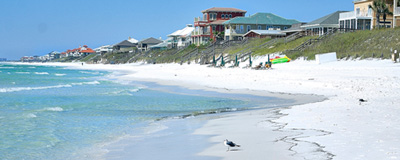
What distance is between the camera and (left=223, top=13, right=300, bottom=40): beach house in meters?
79.4

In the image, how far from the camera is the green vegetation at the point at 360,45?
3528 centimetres

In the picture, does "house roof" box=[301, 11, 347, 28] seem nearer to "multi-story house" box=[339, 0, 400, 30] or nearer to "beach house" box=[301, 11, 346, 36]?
"beach house" box=[301, 11, 346, 36]

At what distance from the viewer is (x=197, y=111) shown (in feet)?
56.0

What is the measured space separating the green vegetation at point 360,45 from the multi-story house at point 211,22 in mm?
40053

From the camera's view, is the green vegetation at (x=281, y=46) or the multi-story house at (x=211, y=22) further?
the multi-story house at (x=211, y=22)

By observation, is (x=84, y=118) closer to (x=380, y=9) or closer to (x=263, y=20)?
(x=380, y=9)

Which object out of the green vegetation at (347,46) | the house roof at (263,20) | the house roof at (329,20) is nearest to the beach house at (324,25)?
the house roof at (329,20)

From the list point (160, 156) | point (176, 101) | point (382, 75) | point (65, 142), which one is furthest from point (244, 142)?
point (382, 75)

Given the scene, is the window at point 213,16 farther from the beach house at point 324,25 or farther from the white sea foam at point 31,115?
the white sea foam at point 31,115

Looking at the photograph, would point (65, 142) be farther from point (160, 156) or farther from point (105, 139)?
point (160, 156)

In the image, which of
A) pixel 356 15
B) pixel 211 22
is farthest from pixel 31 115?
pixel 211 22

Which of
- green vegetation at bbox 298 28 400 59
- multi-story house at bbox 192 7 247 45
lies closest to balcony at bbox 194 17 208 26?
multi-story house at bbox 192 7 247 45

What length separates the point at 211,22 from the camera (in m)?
86.9

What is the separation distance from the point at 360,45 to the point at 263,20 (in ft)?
141
